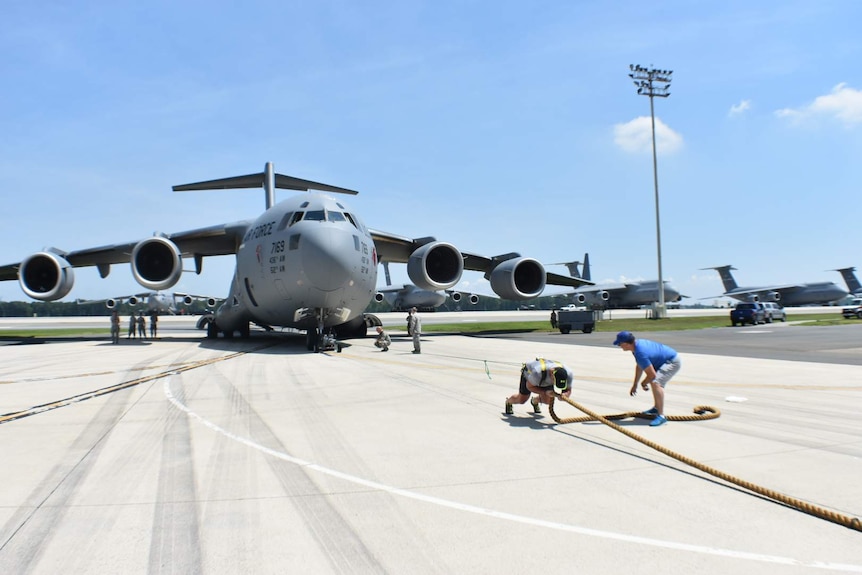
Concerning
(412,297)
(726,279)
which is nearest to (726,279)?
(726,279)

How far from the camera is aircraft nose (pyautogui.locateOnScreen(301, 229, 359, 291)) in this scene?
45.4 ft

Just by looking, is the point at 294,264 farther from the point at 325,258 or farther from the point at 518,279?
the point at 518,279

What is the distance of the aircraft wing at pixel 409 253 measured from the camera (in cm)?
2164

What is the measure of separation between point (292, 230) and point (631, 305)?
64134mm

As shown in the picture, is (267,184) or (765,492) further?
(267,184)

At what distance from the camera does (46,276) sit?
21469mm

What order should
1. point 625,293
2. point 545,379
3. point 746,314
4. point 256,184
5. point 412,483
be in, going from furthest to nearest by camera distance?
point 625,293 < point 746,314 < point 256,184 < point 545,379 < point 412,483

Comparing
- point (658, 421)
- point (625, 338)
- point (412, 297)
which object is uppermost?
point (412, 297)

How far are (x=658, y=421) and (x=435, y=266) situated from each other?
15708mm

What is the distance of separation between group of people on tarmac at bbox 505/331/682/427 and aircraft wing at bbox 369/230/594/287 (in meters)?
14.9

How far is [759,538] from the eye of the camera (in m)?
3.12

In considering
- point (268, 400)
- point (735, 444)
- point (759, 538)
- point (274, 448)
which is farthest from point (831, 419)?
point (268, 400)

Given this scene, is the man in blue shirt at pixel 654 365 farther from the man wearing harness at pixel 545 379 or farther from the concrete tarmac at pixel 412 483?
the man wearing harness at pixel 545 379

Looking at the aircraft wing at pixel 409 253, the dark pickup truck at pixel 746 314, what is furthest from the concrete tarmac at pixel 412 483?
the dark pickup truck at pixel 746 314
